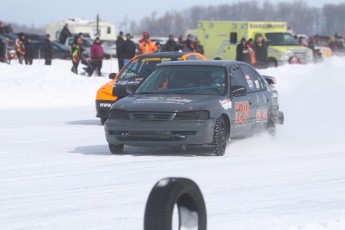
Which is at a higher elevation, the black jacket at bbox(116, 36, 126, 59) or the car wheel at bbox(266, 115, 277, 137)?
the car wheel at bbox(266, 115, 277, 137)

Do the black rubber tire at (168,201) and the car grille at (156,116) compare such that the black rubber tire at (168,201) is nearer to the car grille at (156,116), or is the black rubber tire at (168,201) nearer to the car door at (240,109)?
the car grille at (156,116)

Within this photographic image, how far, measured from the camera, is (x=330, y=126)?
1716 centimetres

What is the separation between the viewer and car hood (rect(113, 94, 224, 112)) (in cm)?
1248

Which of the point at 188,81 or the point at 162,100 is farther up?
the point at 188,81

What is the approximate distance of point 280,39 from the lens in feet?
139

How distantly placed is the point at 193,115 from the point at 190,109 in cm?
9

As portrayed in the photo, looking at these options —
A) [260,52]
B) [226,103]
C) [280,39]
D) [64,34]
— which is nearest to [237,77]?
[226,103]

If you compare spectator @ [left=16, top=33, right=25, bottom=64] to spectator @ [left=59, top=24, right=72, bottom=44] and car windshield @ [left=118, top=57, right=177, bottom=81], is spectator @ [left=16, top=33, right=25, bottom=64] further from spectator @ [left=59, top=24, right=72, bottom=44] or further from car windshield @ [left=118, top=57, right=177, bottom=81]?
car windshield @ [left=118, top=57, right=177, bottom=81]

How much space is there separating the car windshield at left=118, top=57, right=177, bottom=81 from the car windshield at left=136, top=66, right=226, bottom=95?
153 inches

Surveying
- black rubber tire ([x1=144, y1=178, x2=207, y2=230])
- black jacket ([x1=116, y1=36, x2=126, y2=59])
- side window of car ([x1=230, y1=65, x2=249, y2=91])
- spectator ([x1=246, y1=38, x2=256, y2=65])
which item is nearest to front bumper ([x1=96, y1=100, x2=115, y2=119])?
side window of car ([x1=230, y1=65, x2=249, y2=91])

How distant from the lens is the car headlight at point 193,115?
40.8 feet

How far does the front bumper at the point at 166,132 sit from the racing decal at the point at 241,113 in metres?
0.88

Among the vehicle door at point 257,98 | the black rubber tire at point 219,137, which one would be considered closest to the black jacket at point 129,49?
the vehicle door at point 257,98

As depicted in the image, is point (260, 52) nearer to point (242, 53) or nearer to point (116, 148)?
point (242, 53)
